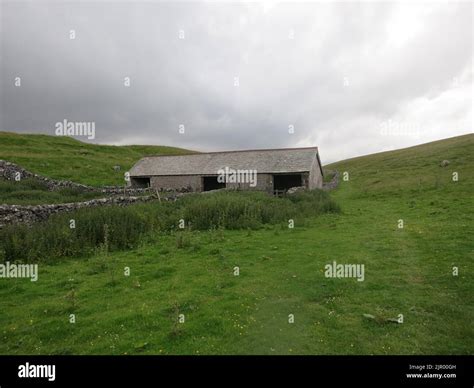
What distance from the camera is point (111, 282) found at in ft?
29.7

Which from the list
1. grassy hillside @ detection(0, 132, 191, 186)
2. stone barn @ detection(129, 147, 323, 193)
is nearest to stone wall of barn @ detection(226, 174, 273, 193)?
stone barn @ detection(129, 147, 323, 193)

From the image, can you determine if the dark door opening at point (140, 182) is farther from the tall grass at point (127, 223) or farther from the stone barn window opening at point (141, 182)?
the tall grass at point (127, 223)

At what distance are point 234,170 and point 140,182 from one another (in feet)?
38.6

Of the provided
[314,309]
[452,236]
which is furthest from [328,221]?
[314,309]

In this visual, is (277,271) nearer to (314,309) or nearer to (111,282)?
(314,309)

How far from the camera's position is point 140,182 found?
122 ft

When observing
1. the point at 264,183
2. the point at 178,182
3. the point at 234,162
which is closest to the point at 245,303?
the point at 264,183

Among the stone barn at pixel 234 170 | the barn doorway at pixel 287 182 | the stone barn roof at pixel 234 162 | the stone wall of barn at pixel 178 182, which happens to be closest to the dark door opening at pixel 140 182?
the stone barn at pixel 234 170

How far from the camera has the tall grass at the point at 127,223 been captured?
11.6 m

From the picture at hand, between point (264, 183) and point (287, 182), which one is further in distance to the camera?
point (287, 182)

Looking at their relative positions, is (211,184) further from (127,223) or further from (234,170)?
(127,223)

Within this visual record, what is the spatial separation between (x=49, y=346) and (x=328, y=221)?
46.8ft

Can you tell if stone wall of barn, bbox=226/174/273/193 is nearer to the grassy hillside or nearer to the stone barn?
the stone barn

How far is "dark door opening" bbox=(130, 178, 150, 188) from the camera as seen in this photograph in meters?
36.8
